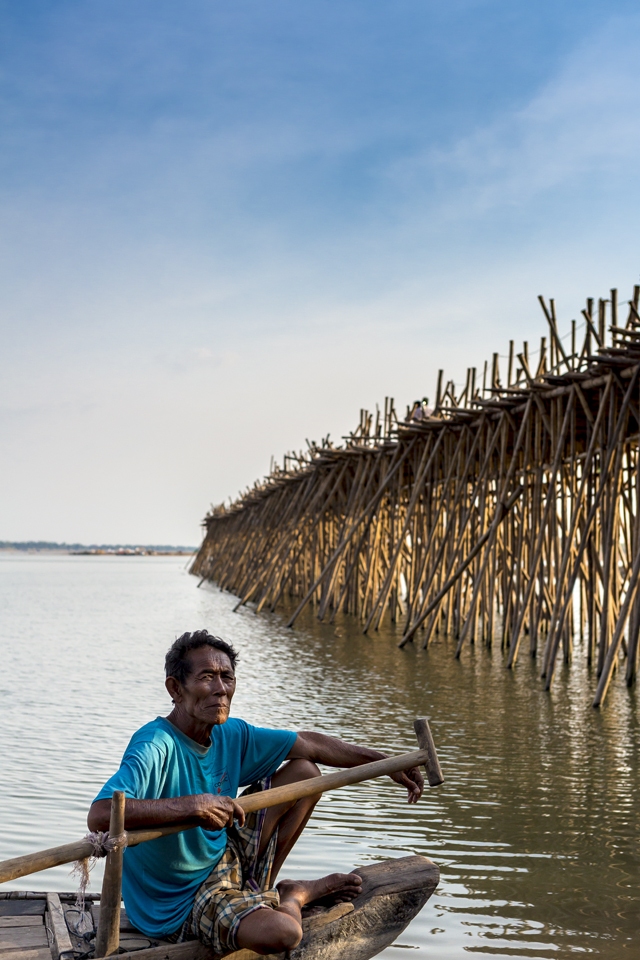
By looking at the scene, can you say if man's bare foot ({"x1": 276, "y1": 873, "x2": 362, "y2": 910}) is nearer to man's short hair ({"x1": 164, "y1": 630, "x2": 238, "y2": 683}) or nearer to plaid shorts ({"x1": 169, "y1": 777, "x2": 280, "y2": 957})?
plaid shorts ({"x1": 169, "y1": 777, "x2": 280, "y2": 957})

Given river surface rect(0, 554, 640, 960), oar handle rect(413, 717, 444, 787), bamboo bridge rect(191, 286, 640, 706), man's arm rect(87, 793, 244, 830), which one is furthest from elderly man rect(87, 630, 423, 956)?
bamboo bridge rect(191, 286, 640, 706)

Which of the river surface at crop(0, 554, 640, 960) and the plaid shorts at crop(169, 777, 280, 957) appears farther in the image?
the river surface at crop(0, 554, 640, 960)

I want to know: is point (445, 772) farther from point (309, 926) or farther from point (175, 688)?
point (175, 688)

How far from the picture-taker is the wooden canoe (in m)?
3.35

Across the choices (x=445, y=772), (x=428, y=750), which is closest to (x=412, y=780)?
(x=428, y=750)

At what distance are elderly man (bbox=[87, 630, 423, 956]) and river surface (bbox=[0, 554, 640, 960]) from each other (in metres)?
0.93

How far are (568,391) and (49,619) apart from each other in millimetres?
14029

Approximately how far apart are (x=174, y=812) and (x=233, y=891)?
0.52 meters

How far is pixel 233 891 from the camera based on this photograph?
3527 millimetres

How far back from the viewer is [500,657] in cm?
1431

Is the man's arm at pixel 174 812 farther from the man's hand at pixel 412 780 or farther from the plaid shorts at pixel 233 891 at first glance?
the man's hand at pixel 412 780

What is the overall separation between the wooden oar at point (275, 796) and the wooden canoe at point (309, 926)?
336 mm

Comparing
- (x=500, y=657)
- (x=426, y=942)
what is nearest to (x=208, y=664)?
(x=426, y=942)

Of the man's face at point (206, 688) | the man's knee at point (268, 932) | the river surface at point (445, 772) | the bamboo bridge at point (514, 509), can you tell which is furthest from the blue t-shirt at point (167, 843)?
the bamboo bridge at point (514, 509)
